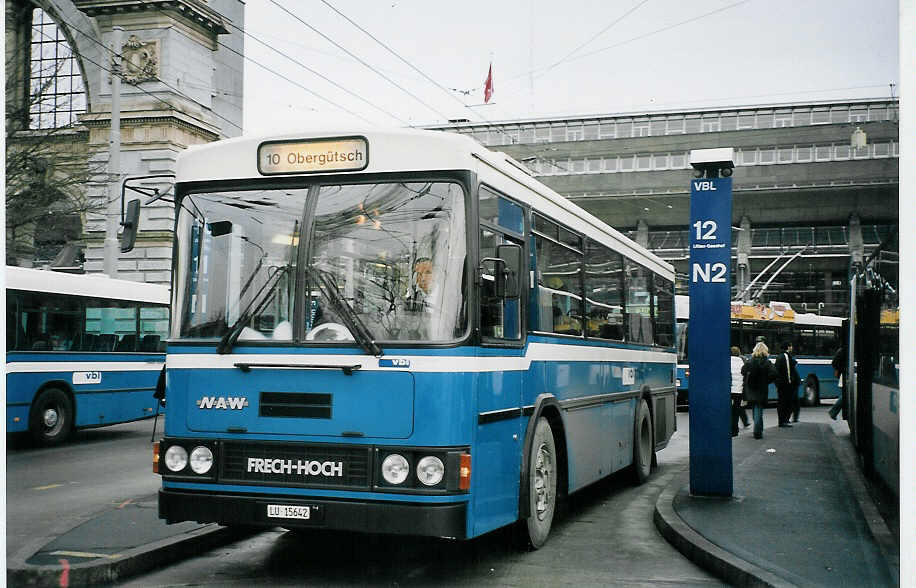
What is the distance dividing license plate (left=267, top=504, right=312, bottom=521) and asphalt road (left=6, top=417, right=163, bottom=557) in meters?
2.17

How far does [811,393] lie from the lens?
33.3m

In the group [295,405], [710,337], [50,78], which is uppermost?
[50,78]

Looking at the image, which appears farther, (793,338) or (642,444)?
(793,338)

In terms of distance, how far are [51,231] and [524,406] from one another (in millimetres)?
16664

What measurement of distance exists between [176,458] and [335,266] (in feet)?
5.78

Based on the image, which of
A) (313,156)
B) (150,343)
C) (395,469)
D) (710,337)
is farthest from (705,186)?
(150,343)

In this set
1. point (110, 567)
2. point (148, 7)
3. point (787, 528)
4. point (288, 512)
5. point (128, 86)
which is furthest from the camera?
point (128, 86)

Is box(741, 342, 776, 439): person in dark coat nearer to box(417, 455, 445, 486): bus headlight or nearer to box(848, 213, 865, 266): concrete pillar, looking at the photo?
box(417, 455, 445, 486): bus headlight

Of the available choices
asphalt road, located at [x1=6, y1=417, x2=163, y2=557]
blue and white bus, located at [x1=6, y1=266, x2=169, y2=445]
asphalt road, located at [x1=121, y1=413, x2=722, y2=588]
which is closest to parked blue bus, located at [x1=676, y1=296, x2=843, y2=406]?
blue and white bus, located at [x1=6, y1=266, x2=169, y2=445]

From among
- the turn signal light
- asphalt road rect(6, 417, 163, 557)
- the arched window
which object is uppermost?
the arched window

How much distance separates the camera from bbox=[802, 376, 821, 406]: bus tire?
109ft

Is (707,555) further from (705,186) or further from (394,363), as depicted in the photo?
(705,186)

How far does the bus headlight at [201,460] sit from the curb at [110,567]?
0.90m

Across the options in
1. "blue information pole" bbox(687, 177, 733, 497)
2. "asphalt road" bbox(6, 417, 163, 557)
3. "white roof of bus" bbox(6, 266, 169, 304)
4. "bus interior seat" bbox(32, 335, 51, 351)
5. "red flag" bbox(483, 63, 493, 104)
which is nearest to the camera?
"asphalt road" bbox(6, 417, 163, 557)
